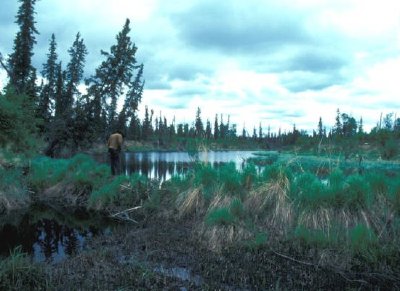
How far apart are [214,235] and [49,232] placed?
14.9ft

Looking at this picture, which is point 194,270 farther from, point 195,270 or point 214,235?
point 214,235

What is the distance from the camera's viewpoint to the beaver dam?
15.3 ft

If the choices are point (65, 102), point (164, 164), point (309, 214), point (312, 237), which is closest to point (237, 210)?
point (309, 214)

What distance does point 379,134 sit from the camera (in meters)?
55.6

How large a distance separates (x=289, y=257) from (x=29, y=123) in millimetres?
12061

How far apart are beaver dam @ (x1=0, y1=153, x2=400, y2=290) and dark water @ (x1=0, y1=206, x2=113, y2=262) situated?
0.08ft

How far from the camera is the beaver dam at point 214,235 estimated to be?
466 centimetres

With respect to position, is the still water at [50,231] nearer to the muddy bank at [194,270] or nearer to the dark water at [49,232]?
the dark water at [49,232]

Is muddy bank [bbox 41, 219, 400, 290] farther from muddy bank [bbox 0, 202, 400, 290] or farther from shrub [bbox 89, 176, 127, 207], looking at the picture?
shrub [bbox 89, 176, 127, 207]

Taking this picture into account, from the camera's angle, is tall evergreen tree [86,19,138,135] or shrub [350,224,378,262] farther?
tall evergreen tree [86,19,138,135]

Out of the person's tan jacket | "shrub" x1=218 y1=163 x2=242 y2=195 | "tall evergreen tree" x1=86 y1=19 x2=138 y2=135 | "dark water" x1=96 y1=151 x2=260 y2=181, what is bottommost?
"dark water" x1=96 y1=151 x2=260 y2=181

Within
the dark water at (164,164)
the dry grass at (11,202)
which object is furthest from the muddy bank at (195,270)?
the dry grass at (11,202)

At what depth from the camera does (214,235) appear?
6.31 meters

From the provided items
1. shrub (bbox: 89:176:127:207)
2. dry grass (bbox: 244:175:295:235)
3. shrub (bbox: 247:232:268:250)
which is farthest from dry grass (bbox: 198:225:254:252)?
shrub (bbox: 89:176:127:207)
